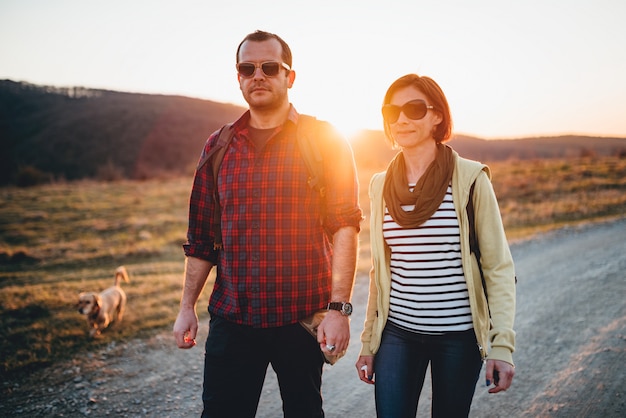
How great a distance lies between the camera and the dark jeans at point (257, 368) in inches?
90.6

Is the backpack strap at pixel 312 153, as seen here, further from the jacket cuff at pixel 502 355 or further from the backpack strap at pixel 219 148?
the jacket cuff at pixel 502 355

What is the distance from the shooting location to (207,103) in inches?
3430

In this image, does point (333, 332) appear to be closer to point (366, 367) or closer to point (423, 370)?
point (366, 367)

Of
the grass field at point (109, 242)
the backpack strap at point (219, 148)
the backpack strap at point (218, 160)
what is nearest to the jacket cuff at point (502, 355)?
the backpack strap at point (218, 160)

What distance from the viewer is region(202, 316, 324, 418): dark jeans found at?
2.30 m

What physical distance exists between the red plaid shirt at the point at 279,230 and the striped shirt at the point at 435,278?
14.5 inches

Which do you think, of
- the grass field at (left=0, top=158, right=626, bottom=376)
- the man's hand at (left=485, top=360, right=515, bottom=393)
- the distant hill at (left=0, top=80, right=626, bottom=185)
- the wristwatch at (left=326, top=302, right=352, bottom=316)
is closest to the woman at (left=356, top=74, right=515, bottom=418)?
the man's hand at (left=485, top=360, right=515, bottom=393)

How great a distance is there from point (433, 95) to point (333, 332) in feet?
4.47

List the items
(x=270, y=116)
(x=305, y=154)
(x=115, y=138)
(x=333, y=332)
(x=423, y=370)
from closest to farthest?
(x=333, y=332) → (x=423, y=370) → (x=305, y=154) → (x=270, y=116) → (x=115, y=138)

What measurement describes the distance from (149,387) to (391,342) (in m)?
3.37

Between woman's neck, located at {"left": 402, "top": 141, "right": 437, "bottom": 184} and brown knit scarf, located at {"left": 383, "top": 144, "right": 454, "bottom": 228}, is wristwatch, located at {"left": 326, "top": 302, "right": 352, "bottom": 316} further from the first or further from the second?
woman's neck, located at {"left": 402, "top": 141, "right": 437, "bottom": 184}

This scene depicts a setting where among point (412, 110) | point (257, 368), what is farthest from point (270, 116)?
point (257, 368)

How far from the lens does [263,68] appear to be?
2420 millimetres

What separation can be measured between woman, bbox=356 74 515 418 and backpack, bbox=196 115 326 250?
40cm
